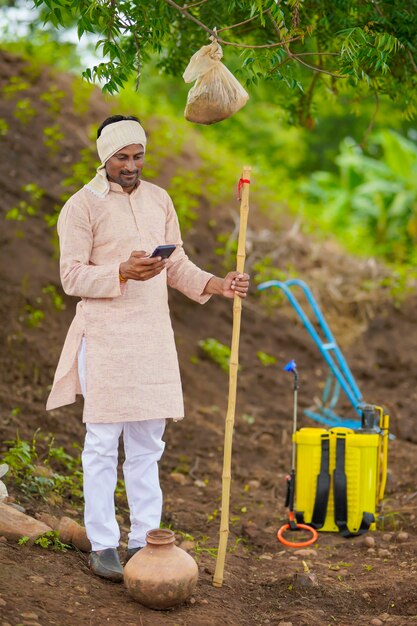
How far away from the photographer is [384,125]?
20.3 meters

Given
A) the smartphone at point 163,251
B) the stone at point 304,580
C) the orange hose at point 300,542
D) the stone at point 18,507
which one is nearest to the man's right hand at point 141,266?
the smartphone at point 163,251

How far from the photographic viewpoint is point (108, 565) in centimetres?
426

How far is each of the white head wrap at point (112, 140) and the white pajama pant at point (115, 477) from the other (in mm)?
759

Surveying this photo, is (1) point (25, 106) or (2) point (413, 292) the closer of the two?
(1) point (25, 106)

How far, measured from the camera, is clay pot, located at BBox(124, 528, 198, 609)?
155 inches

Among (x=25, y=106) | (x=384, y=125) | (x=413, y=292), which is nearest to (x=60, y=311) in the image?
(x=25, y=106)

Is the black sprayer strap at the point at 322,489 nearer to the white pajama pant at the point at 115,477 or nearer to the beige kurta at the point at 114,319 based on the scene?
the white pajama pant at the point at 115,477

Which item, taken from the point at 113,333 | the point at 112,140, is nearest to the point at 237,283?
the point at 113,333

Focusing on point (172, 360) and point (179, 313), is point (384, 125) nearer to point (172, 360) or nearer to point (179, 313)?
point (179, 313)

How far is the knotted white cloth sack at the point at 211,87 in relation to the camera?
4316 mm

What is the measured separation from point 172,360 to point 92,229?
29.0 inches

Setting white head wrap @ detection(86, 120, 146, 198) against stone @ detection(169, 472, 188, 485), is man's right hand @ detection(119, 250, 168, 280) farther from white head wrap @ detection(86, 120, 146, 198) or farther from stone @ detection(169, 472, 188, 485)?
stone @ detection(169, 472, 188, 485)

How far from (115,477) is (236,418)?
368cm

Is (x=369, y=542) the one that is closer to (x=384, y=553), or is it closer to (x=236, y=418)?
(x=384, y=553)
